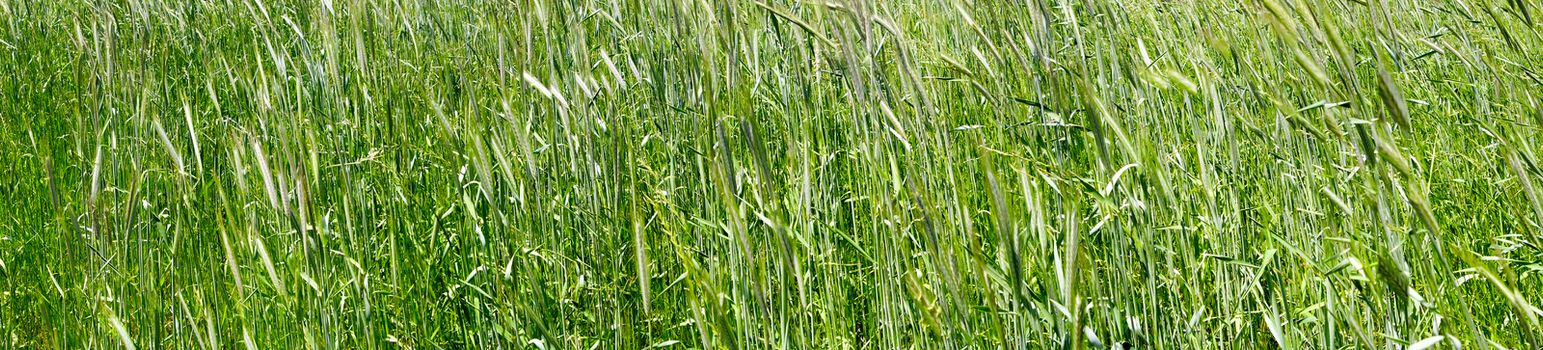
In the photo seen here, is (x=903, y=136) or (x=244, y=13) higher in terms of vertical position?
(x=903, y=136)

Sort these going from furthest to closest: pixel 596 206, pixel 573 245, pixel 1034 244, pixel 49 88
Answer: pixel 49 88, pixel 573 245, pixel 1034 244, pixel 596 206

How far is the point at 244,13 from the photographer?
128 inches

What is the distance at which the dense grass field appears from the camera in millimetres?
1025

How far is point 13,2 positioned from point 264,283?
3.08 m

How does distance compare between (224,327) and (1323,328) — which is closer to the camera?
(1323,328)

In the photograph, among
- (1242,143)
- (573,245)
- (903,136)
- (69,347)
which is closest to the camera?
(903,136)

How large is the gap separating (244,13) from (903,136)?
2.69m

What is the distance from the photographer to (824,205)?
1.44 meters

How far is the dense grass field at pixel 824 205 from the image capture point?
1.03 metres

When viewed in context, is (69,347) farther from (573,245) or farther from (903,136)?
(903,136)

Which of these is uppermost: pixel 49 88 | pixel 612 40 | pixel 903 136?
pixel 903 136

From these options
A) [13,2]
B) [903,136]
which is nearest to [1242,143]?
[903,136]

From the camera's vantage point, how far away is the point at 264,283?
162cm

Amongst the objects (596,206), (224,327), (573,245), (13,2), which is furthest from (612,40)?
(13,2)
